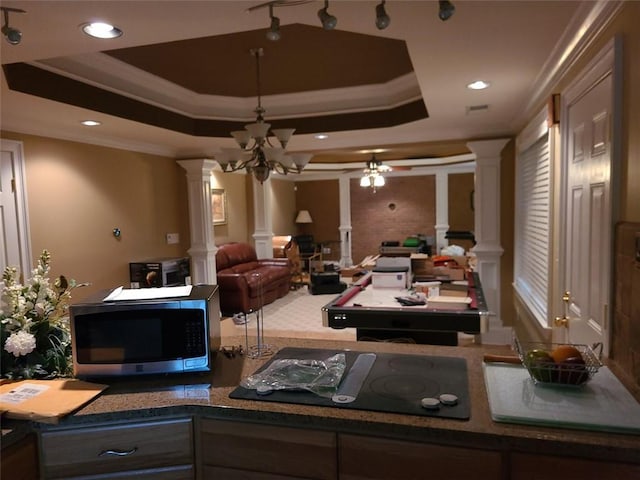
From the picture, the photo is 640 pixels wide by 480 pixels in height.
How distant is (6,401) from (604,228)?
232cm

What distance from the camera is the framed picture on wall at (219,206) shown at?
7182 mm

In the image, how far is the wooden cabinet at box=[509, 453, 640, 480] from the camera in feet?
3.69

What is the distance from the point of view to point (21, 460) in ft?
4.50

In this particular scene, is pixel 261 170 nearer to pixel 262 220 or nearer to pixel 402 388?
pixel 402 388

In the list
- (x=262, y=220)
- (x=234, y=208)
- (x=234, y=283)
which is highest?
(x=234, y=208)

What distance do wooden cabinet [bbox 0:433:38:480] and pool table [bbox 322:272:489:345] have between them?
179 centimetres

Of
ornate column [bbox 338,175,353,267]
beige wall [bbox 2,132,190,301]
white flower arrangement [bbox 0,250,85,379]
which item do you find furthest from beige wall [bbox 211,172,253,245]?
white flower arrangement [bbox 0,250,85,379]

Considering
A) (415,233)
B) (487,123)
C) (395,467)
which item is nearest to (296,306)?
(487,123)

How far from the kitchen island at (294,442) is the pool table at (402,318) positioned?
1.14 metres

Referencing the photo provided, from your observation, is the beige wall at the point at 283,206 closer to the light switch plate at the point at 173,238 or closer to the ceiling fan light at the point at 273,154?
the light switch plate at the point at 173,238

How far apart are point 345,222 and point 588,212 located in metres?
8.83

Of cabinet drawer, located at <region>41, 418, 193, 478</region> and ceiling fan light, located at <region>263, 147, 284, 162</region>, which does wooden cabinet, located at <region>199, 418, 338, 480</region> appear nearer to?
cabinet drawer, located at <region>41, 418, 193, 478</region>

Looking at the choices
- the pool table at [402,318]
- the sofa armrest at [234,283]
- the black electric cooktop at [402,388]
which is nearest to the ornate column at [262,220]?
the sofa armrest at [234,283]

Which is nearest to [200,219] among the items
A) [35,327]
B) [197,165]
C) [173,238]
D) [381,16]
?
[173,238]
